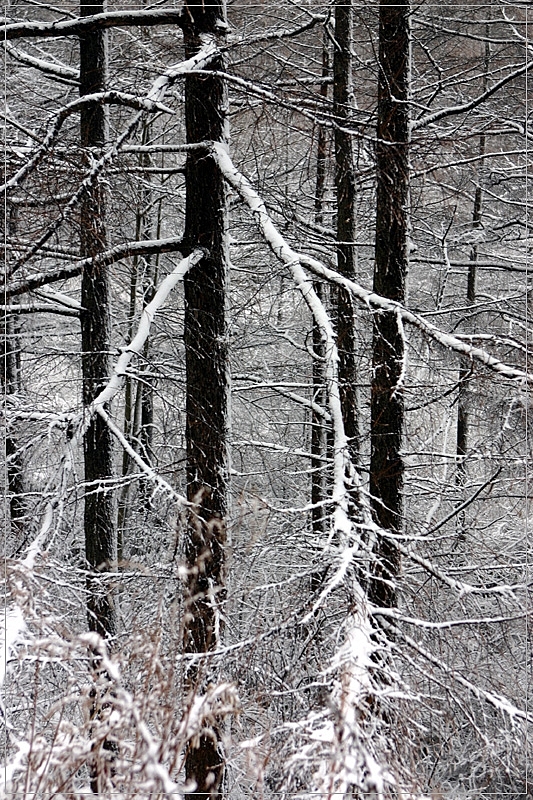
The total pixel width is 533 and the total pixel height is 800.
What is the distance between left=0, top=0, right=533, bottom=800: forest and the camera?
166 centimetres

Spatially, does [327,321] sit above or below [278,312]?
below

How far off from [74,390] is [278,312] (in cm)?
127

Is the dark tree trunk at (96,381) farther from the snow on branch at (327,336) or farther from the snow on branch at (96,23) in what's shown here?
the snow on branch at (327,336)

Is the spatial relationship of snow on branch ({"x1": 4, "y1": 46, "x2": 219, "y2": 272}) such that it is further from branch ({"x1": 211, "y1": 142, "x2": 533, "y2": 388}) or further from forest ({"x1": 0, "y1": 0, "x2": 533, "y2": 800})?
branch ({"x1": 211, "y1": 142, "x2": 533, "y2": 388})

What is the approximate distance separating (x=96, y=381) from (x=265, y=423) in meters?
1.43

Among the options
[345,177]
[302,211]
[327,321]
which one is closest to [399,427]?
[327,321]

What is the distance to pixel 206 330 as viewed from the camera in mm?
2875

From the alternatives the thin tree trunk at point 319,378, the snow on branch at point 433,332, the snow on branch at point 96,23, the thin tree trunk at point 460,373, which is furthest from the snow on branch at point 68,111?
the thin tree trunk at point 460,373

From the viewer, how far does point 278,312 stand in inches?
183

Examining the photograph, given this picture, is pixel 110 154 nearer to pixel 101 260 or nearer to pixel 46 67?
pixel 101 260

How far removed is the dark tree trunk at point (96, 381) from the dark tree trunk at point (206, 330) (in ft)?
1.85

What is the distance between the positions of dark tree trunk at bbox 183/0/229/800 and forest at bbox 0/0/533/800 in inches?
0.4

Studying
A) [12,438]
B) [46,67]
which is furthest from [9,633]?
[46,67]

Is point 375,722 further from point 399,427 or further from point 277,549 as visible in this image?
point 399,427
